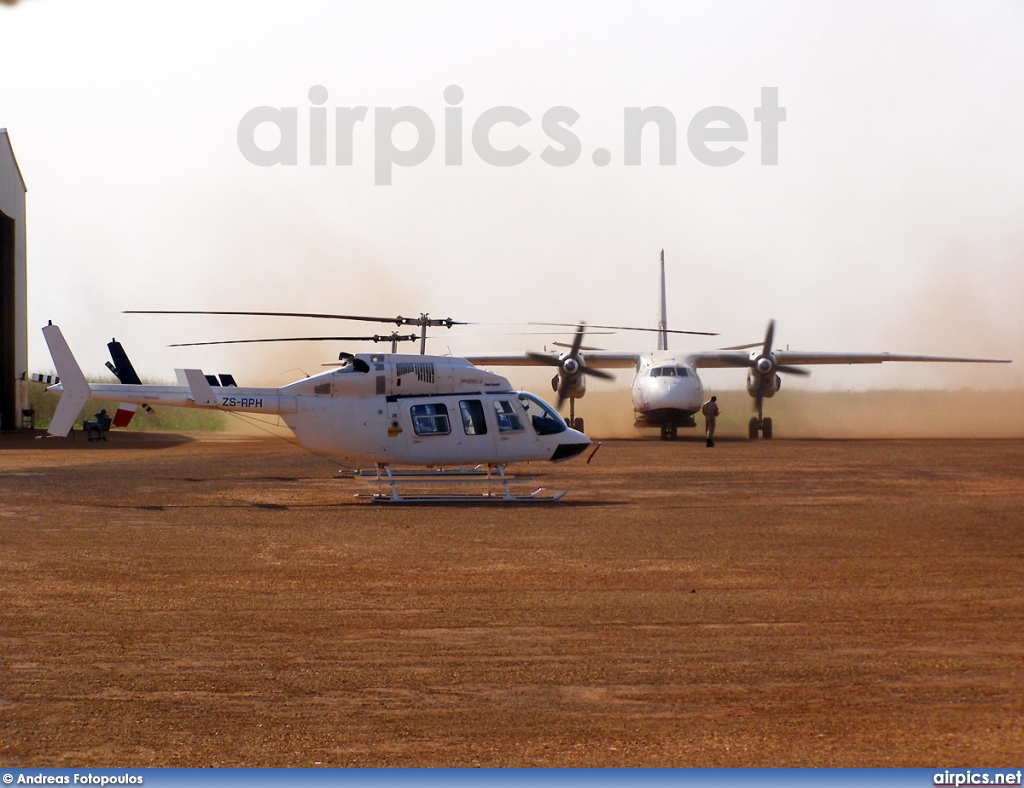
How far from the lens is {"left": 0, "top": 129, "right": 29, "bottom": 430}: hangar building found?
158 ft

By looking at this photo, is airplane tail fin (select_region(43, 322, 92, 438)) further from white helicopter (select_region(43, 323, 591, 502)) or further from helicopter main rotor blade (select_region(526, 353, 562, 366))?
helicopter main rotor blade (select_region(526, 353, 562, 366))

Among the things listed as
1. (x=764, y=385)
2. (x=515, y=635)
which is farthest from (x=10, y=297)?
(x=515, y=635)

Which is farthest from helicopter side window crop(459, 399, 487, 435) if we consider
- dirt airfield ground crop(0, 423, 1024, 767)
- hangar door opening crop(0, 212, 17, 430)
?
hangar door opening crop(0, 212, 17, 430)

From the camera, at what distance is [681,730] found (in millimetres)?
5719

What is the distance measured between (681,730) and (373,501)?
12.5 metres

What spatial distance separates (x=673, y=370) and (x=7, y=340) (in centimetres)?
2868

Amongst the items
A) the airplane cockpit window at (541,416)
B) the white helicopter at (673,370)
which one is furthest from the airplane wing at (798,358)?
the airplane cockpit window at (541,416)

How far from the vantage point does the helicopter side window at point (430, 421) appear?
18.6m

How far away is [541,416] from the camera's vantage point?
61.7ft

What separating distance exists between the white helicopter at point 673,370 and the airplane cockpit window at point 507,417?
19.0 m

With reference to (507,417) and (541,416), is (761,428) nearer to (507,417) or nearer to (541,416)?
(541,416)

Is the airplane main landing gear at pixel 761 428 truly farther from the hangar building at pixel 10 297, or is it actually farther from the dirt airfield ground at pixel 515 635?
the hangar building at pixel 10 297

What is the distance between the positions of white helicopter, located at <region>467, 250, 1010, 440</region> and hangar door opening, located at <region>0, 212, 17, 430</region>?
20.7 m

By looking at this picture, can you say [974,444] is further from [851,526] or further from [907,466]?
[851,526]
